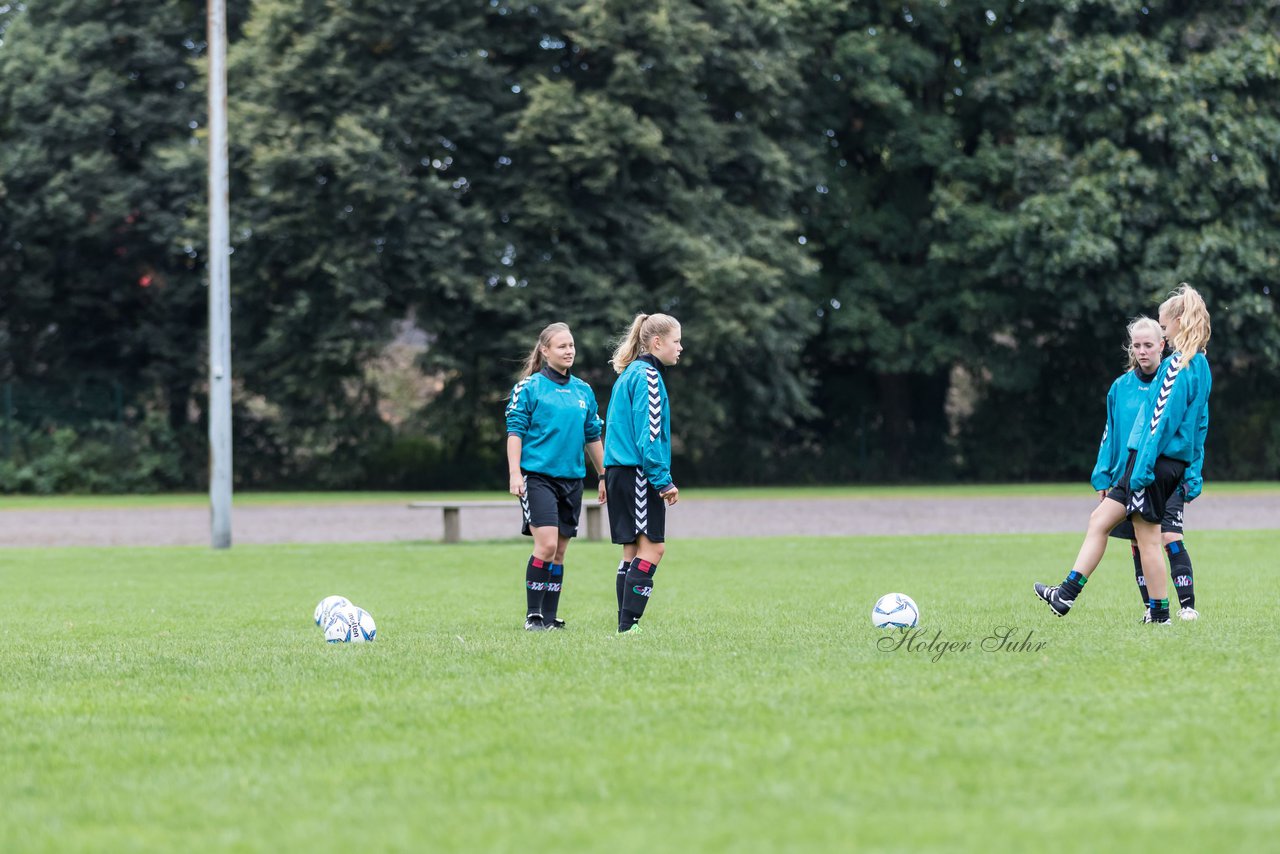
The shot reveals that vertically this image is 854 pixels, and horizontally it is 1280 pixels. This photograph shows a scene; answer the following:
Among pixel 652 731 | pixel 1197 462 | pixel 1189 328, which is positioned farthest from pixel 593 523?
pixel 652 731

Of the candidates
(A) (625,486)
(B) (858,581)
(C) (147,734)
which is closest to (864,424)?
(B) (858,581)

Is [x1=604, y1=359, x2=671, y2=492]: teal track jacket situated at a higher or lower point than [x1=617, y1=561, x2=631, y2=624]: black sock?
higher

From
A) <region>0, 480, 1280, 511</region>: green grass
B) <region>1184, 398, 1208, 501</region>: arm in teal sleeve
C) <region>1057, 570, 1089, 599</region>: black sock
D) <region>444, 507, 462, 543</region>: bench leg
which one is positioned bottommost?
<region>0, 480, 1280, 511</region>: green grass

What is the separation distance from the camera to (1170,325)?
8852 mm

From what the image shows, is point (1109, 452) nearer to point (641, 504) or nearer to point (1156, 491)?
point (1156, 491)

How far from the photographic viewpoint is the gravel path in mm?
20938

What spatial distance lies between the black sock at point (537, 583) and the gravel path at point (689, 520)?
36.1 feet

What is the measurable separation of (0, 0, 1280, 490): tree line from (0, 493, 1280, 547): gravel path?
4.86 m

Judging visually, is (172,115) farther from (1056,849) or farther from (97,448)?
(1056,849)

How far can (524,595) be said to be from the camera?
12.5 meters

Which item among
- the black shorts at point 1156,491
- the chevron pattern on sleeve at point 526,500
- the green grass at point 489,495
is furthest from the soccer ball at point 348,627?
the green grass at point 489,495

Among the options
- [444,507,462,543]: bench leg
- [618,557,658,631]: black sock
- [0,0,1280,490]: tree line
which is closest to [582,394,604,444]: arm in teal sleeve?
[618,557,658,631]: black sock

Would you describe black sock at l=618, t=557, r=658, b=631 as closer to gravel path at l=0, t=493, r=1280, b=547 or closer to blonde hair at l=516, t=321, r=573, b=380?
blonde hair at l=516, t=321, r=573, b=380

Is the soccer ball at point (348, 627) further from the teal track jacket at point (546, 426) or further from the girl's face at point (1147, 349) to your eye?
the girl's face at point (1147, 349)
